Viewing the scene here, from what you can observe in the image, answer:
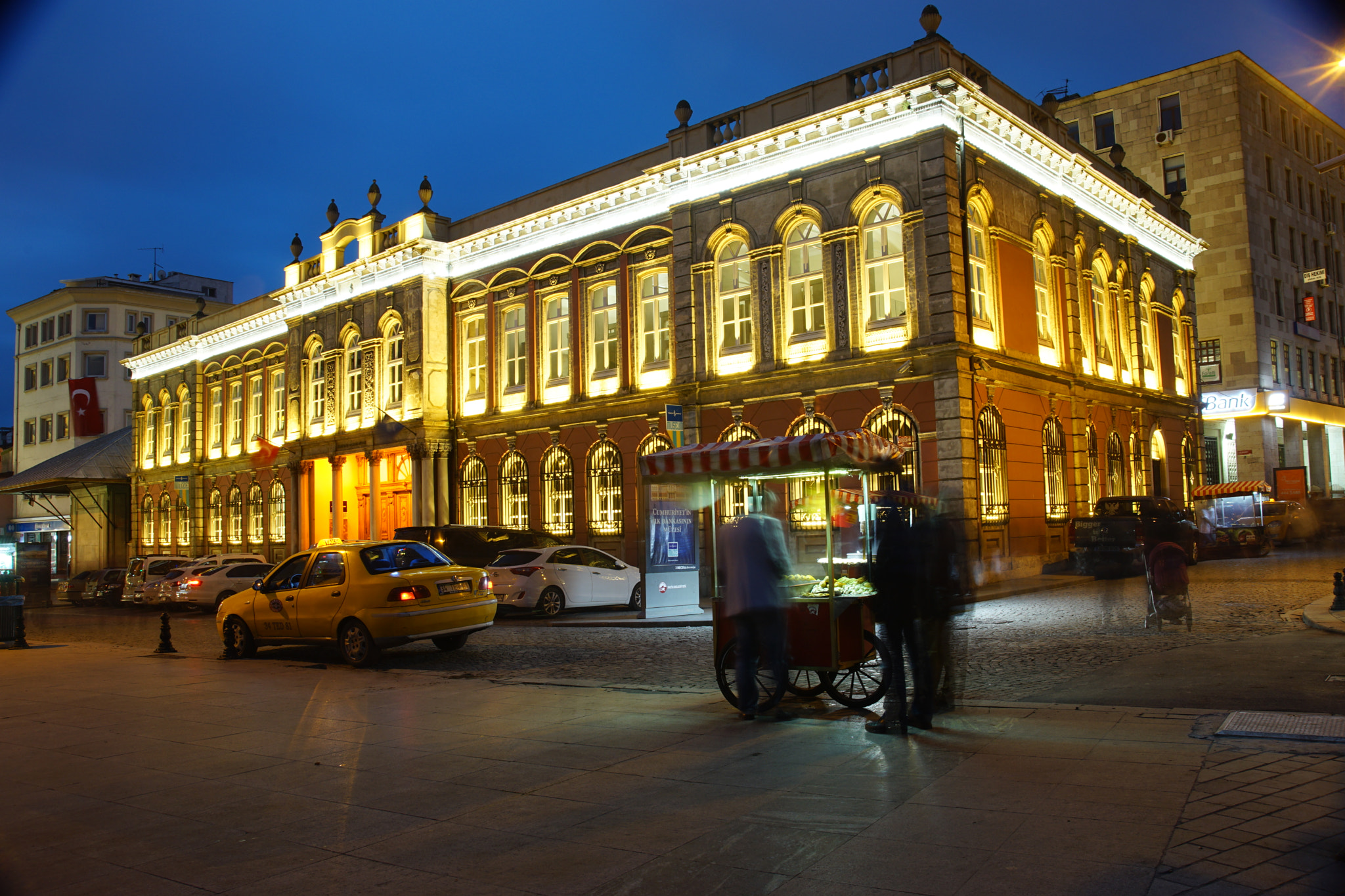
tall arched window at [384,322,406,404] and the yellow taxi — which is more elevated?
tall arched window at [384,322,406,404]

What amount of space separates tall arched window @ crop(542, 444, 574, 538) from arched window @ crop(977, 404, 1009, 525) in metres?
11.8

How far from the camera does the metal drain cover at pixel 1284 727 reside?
6.67m

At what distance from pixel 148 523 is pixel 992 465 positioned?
4192cm

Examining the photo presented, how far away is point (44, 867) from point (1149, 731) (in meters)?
6.90

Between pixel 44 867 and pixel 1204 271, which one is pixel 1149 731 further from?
pixel 1204 271

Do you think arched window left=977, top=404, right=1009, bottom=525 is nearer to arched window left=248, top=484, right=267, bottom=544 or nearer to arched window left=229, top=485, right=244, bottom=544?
arched window left=248, top=484, right=267, bottom=544

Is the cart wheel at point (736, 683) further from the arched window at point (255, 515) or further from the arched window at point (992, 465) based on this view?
the arched window at point (255, 515)

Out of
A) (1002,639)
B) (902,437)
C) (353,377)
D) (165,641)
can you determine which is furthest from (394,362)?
(1002,639)

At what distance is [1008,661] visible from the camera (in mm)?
11227

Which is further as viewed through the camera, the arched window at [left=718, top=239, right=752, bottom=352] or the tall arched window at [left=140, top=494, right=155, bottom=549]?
the tall arched window at [left=140, top=494, right=155, bottom=549]

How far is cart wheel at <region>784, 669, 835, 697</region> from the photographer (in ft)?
29.5

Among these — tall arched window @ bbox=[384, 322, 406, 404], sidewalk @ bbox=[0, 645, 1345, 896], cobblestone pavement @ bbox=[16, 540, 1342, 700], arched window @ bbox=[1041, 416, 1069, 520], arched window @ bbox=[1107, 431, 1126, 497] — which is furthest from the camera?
tall arched window @ bbox=[384, 322, 406, 404]

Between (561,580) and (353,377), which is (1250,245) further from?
(353,377)

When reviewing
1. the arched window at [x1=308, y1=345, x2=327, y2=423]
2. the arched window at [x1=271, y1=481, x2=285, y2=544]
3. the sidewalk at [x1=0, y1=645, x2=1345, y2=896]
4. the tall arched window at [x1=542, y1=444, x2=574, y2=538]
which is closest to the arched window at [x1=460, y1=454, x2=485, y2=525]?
the tall arched window at [x1=542, y1=444, x2=574, y2=538]
